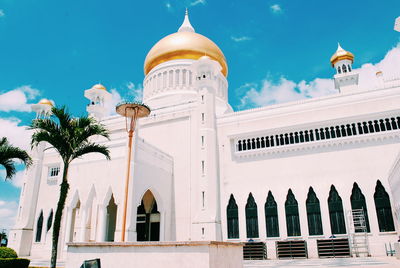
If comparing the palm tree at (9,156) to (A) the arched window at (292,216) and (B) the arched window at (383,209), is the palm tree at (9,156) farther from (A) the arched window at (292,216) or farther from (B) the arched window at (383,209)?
(B) the arched window at (383,209)

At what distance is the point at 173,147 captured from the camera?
22016 millimetres

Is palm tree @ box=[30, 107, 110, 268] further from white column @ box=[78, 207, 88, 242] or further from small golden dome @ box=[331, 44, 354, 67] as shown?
small golden dome @ box=[331, 44, 354, 67]

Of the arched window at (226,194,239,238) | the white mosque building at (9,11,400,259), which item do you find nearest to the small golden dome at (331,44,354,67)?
the white mosque building at (9,11,400,259)

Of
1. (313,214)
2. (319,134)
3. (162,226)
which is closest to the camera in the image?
(313,214)

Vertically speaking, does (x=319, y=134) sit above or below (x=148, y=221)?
above

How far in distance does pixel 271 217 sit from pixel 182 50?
15.9 meters

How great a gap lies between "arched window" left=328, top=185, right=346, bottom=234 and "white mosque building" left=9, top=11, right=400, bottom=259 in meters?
0.05

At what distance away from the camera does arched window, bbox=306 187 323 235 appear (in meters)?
17.3

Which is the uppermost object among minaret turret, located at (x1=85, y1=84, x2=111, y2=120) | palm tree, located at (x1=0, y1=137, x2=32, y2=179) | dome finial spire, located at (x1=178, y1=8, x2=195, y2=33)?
dome finial spire, located at (x1=178, y1=8, x2=195, y2=33)

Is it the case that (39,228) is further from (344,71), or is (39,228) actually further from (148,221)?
(344,71)

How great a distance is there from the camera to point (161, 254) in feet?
24.5

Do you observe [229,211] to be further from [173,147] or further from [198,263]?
[198,263]

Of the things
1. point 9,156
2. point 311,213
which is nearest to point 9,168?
point 9,156

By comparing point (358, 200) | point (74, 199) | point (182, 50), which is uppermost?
point (182, 50)
